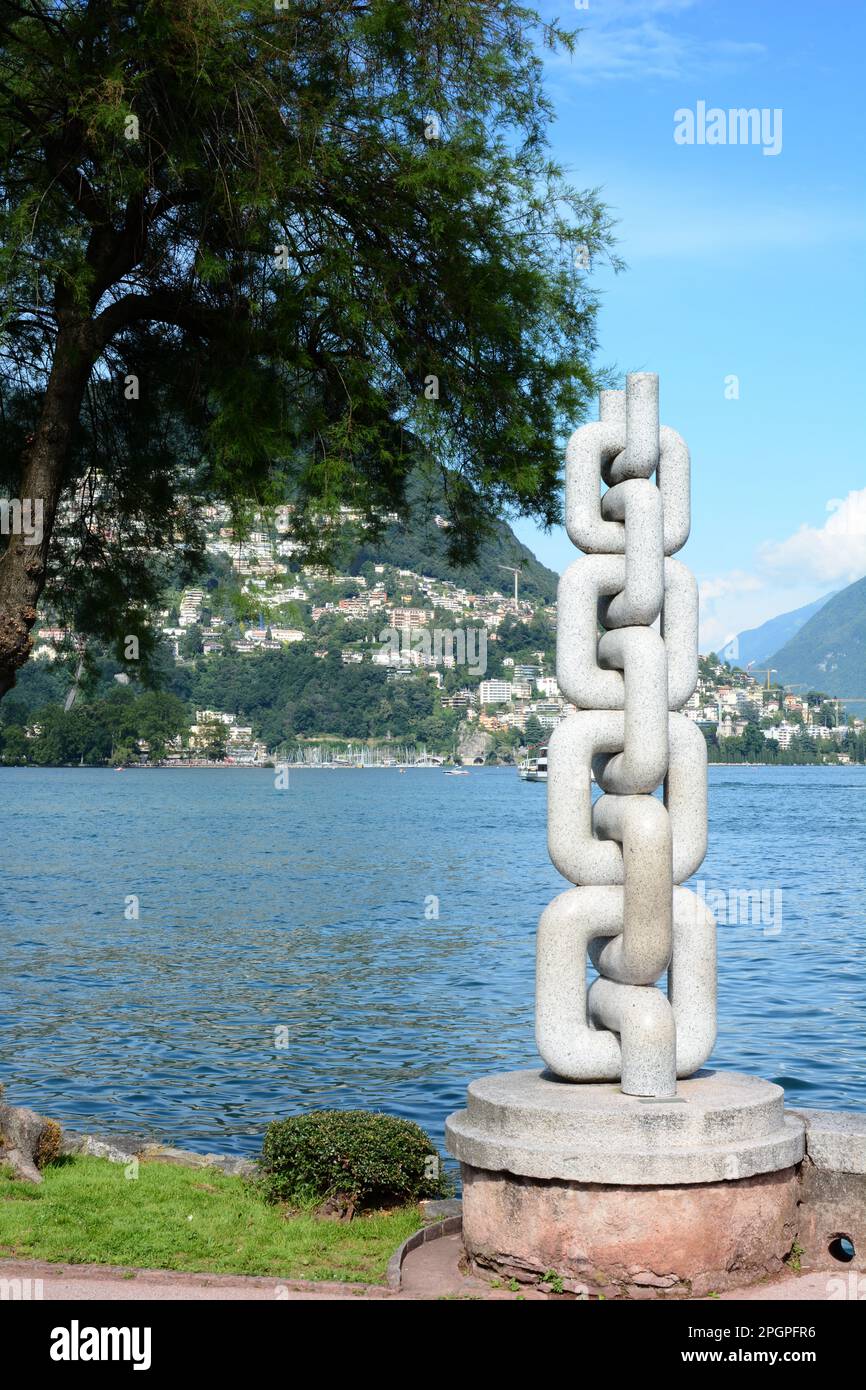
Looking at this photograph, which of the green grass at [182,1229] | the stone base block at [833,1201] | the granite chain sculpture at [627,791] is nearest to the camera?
the stone base block at [833,1201]

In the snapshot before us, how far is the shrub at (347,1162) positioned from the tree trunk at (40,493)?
3.93 m

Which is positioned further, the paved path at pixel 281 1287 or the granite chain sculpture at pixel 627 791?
the granite chain sculpture at pixel 627 791

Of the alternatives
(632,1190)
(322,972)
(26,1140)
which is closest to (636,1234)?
Result: (632,1190)

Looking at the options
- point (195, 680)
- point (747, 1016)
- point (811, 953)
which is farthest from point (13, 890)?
point (195, 680)

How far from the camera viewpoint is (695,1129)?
8.16m

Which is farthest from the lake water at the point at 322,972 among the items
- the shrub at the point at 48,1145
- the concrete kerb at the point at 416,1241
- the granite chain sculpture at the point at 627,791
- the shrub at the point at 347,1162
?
the granite chain sculpture at the point at 627,791

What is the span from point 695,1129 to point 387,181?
24.2 ft

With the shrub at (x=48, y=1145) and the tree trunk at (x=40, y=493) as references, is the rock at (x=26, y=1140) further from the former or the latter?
the tree trunk at (x=40, y=493)

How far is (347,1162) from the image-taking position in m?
10.9

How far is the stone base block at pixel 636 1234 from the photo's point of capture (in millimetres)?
8016

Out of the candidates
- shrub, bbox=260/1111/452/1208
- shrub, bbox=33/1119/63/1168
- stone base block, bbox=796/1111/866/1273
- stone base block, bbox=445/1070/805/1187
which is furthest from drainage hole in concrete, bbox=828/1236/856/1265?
shrub, bbox=33/1119/63/1168

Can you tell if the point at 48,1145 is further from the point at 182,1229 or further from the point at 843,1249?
the point at 843,1249

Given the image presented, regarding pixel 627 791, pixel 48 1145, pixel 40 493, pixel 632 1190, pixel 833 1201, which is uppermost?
pixel 40 493

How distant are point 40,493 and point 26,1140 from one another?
4978 millimetres
